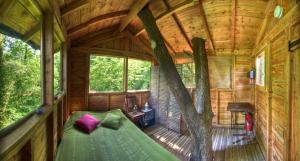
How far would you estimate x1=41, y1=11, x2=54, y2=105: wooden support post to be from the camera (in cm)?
195

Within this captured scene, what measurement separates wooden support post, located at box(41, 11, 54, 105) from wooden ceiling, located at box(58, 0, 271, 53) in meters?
0.77

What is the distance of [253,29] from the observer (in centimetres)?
466

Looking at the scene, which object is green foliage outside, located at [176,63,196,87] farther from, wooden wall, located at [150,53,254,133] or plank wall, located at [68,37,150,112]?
plank wall, located at [68,37,150,112]

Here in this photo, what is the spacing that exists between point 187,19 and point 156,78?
96.0 inches

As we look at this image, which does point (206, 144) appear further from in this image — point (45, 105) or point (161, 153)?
point (45, 105)

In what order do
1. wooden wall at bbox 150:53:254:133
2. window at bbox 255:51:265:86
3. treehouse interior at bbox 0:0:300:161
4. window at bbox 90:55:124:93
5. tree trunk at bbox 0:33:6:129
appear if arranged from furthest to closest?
wooden wall at bbox 150:53:254:133 < window at bbox 90:55:124:93 < window at bbox 255:51:265:86 < treehouse interior at bbox 0:0:300:161 < tree trunk at bbox 0:33:6:129

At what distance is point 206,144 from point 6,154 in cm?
310

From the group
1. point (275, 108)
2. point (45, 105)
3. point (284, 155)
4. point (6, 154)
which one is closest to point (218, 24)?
point (275, 108)

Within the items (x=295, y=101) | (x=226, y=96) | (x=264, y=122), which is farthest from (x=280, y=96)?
(x=226, y=96)

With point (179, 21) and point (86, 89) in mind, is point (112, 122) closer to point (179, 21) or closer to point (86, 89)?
point (86, 89)

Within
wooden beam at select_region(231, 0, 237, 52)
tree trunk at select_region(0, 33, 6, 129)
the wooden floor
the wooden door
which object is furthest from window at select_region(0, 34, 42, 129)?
wooden beam at select_region(231, 0, 237, 52)

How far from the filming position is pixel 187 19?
4.82 meters

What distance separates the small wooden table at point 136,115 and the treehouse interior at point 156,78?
0.03m

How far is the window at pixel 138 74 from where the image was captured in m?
6.05
